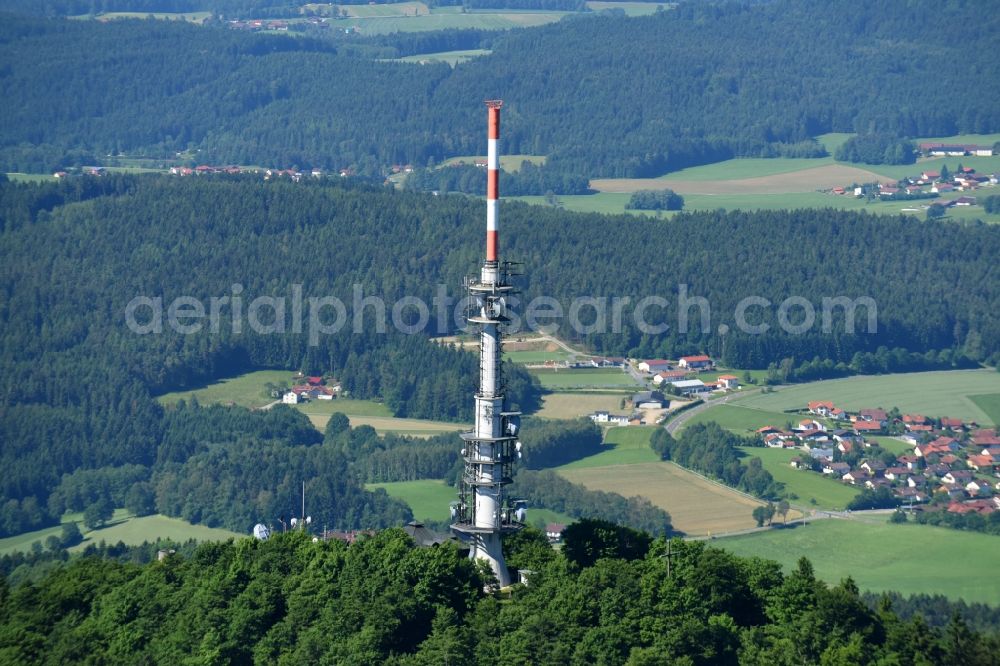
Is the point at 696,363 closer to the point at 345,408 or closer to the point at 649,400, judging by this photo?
the point at 649,400

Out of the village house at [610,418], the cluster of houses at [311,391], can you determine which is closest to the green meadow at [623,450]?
the village house at [610,418]

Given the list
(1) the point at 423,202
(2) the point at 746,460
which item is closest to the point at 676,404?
(2) the point at 746,460

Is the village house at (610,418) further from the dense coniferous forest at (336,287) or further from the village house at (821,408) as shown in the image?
the village house at (821,408)

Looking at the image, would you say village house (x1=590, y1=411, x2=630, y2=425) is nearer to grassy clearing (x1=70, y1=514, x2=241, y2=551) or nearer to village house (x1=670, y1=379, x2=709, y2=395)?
village house (x1=670, y1=379, x2=709, y2=395)

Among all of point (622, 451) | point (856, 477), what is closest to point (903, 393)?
point (856, 477)

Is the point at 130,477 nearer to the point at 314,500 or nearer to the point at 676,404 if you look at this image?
the point at 314,500

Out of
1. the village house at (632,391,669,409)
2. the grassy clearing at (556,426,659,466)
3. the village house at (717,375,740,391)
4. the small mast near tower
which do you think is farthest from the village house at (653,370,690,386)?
the small mast near tower
